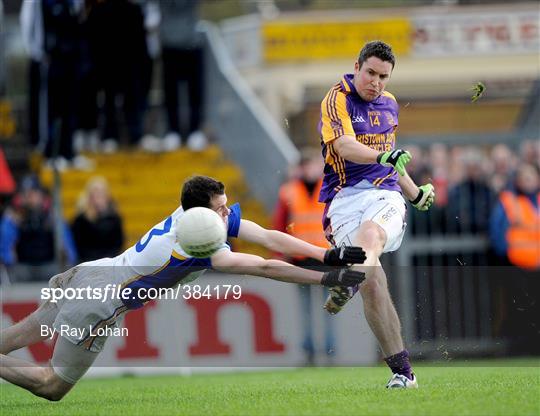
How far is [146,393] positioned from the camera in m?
10.4

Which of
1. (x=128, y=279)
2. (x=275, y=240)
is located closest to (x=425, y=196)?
(x=275, y=240)

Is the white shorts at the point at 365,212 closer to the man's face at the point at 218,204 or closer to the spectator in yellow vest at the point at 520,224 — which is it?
the man's face at the point at 218,204

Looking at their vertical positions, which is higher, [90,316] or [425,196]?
[425,196]

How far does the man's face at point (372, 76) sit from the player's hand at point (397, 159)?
2.51ft

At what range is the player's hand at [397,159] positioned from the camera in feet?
30.0

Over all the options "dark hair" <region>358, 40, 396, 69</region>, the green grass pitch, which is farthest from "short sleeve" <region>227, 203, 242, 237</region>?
"dark hair" <region>358, 40, 396, 69</region>

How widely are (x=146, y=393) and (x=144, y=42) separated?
7.94 meters

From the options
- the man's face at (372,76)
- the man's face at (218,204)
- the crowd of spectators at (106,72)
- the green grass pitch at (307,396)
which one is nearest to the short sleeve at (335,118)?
the man's face at (372,76)

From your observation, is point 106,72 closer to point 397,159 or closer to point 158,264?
point 158,264

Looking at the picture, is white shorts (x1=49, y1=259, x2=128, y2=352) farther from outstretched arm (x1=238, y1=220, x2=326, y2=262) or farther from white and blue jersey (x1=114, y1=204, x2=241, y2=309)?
outstretched arm (x1=238, y1=220, x2=326, y2=262)

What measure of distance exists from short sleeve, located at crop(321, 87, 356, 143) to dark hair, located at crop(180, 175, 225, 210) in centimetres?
129

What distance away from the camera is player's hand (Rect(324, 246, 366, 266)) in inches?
332

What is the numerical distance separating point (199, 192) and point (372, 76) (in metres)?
1.76

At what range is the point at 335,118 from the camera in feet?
32.3
